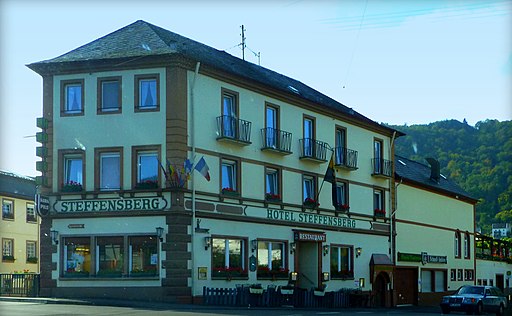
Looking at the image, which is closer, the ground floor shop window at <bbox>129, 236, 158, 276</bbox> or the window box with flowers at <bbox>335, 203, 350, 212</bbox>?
the ground floor shop window at <bbox>129, 236, 158, 276</bbox>

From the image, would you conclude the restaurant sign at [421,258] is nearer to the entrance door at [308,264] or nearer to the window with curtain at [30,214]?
the entrance door at [308,264]

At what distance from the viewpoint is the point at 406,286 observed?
53.1 metres

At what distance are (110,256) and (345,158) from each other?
16944 mm

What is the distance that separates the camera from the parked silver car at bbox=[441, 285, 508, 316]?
37.7 meters

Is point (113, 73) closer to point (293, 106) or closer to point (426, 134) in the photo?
point (293, 106)

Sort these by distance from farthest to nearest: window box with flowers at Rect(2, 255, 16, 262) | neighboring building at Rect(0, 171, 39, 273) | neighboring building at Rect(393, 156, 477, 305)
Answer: neighboring building at Rect(0, 171, 39, 273) → window box with flowers at Rect(2, 255, 16, 262) → neighboring building at Rect(393, 156, 477, 305)

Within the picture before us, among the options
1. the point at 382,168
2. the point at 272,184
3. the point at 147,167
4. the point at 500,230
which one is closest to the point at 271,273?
the point at 272,184

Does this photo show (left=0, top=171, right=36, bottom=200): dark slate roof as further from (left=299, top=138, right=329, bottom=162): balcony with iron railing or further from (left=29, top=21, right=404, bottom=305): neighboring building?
(left=299, top=138, right=329, bottom=162): balcony with iron railing

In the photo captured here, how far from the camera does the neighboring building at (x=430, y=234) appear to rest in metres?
52.9

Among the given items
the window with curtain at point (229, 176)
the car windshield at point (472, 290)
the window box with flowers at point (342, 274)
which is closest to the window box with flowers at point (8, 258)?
the window box with flowers at point (342, 274)

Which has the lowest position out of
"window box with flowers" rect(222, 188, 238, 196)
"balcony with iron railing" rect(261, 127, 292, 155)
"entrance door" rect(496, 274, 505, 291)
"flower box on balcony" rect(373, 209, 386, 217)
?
"entrance door" rect(496, 274, 505, 291)

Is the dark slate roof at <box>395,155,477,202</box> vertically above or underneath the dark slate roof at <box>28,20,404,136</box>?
underneath

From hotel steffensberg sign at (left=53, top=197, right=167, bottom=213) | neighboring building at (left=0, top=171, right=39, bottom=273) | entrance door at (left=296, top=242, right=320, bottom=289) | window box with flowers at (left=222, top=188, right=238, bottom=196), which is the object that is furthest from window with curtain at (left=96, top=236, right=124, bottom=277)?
neighboring building at (left=0, top=171, right=39, bottom=273)

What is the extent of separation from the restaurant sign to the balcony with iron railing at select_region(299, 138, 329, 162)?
1193 cm
